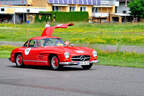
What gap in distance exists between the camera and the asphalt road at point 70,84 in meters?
11.3

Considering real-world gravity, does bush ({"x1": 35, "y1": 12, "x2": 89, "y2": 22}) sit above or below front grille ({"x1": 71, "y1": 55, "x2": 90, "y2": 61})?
below

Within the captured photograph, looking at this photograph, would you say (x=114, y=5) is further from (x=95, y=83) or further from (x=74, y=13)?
(x=95, y=83)

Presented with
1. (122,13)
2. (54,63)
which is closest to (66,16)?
(122,13)

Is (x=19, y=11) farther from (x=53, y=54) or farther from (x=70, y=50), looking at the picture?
(x=70, y=50)

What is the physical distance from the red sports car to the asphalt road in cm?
71

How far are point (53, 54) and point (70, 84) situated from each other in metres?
Result: 4.42

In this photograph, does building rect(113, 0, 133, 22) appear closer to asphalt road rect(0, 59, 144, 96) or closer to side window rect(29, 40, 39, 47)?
side window rect(29, 40, 39, 47)

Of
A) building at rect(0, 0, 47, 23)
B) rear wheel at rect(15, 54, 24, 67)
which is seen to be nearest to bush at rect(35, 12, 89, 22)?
building at rect(0, 0, 47, 23)

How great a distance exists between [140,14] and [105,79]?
8133 cm

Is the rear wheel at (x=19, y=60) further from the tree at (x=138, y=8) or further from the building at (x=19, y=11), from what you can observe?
the tree at (x=138, y=8)

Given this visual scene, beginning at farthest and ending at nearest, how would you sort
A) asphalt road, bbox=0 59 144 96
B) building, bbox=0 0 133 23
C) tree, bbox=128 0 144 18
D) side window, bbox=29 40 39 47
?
tree, bbox=128 0 144 18 → building, bbox=0 0 133 23 → side window, bbox=29 40 39 47 → asphalt road, bbox=0 59 144 96

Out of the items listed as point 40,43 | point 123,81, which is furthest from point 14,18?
point 123,81

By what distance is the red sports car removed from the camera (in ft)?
55.7

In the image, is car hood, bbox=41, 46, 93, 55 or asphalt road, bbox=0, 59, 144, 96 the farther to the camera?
car hood, bbox=41, 46, 93, 55
